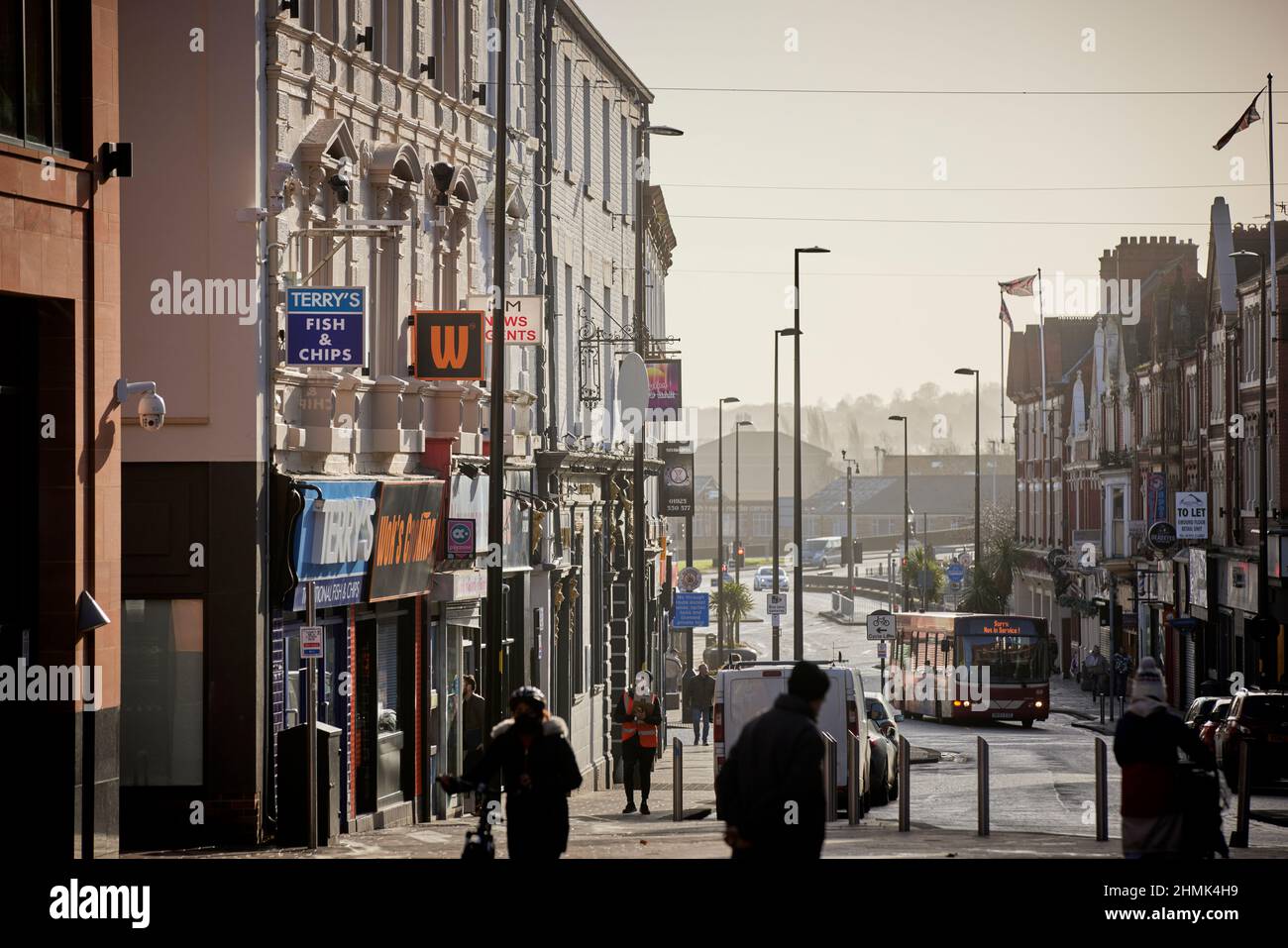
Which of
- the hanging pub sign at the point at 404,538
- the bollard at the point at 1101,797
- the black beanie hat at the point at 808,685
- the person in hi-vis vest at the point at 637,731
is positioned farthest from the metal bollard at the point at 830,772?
the black beanie hat at the point at 808,685

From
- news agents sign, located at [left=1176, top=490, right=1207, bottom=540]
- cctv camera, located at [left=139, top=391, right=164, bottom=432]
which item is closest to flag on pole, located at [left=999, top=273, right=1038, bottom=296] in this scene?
news agents sign, located at [left=1176, top=490, right=1207, bottom=540]

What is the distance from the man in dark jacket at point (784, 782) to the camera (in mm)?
9609

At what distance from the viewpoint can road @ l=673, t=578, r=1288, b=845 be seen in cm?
2366

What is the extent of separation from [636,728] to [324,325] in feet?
22.8

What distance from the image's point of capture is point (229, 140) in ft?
65.0

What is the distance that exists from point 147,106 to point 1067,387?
7028cm

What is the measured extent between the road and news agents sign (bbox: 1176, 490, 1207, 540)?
6.79 m

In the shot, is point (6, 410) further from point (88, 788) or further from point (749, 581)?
point (749, 581)

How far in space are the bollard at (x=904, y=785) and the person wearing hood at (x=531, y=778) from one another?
9.24m

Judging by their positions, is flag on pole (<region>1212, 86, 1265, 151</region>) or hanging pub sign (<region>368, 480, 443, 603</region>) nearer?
hanging pub sign (<region>368, 480, 443, 603</region>)

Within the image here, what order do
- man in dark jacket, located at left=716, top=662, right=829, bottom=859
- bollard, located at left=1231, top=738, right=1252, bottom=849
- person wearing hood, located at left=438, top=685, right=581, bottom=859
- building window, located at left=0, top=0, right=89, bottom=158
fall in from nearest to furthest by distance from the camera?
1. man in dark jacket, located at left=716, top=662, right=829, bottom=859
2. person wearing hood, located at left=438, top=685, right=581, bottom=859
3. building window, located at left=0, top=0, right=89, bottom=158
4. bollard, located at left=1231, top=738, right=1252, bottom=849

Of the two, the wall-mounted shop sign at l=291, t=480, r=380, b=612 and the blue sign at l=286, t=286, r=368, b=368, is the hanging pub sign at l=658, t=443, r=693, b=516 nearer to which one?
the wall-mounted shop sign at l=291, t=480, r=380, b=612

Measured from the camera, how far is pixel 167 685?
770 inches

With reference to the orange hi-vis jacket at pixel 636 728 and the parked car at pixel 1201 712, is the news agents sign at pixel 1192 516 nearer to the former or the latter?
the parked car at pixel 1201 712
